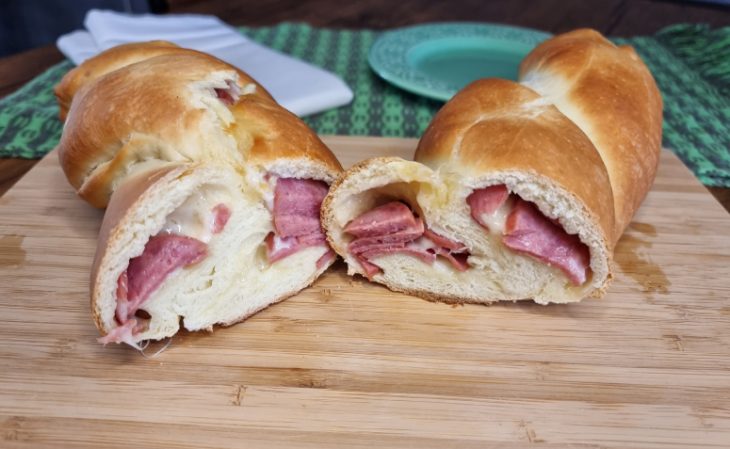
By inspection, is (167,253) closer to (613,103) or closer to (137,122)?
(137,122)

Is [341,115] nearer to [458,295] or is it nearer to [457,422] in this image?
[458,295]

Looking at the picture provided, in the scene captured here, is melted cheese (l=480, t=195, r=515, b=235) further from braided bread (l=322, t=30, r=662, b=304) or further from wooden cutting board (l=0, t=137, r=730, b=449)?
wooden cutting board (l=0, t=137, r=730, b=449)

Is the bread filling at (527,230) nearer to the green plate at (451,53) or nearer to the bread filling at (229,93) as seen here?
the bread filling at (229,93)

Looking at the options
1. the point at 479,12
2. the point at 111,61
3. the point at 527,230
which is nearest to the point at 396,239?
the point at 527,230

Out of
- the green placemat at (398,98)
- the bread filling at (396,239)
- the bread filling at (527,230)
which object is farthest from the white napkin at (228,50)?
the bread filling at (527,230)

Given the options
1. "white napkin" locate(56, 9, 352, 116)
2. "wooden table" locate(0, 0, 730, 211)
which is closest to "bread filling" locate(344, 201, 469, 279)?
"white napkin" locate(56, 9, 352, 116)

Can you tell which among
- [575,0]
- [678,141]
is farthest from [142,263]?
[575,0]
